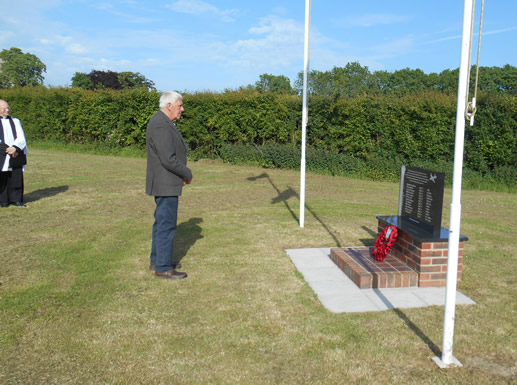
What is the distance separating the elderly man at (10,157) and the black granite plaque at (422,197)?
22.8 ft

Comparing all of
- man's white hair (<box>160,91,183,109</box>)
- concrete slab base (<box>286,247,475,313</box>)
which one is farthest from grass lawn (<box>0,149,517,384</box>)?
man's white hair (<box>160,91,183,109</box>)

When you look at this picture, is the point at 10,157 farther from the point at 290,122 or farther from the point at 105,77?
the point at 105,77

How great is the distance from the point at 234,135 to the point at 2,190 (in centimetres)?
1001

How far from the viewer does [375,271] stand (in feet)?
15.8

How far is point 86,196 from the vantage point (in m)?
10.1

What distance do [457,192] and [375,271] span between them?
203 cm

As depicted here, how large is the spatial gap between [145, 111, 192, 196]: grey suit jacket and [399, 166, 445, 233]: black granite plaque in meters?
2.59

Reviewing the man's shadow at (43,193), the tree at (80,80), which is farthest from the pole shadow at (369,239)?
the tree at (80,80)

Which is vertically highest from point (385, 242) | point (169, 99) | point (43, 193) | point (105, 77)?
point (105, 77)

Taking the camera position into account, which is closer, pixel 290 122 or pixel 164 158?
pixel 164 158

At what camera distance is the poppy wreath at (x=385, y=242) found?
5102 millimetres

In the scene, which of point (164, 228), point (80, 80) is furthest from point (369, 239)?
point (80, 80)

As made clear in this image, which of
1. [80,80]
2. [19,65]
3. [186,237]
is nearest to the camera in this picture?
[186,237]

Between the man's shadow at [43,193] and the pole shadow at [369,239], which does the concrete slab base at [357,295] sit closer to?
the pole shadow at [369,239]
